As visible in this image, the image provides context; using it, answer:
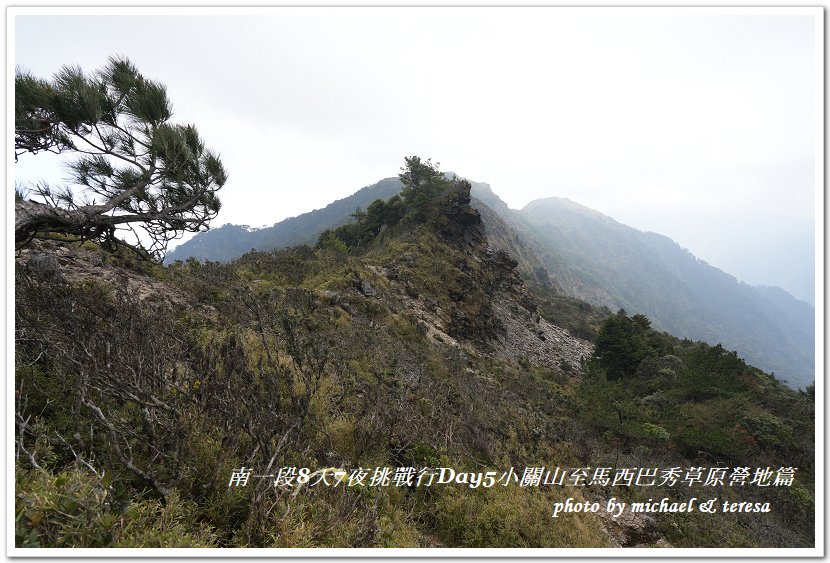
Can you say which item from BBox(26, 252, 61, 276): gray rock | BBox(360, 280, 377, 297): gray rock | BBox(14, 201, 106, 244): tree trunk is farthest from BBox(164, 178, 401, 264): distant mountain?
BBox(14, 201, 106, 244): tree trunk

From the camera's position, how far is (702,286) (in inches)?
7338

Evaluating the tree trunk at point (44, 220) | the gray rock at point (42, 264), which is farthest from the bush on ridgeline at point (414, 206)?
the tree trunk at point (44, 220)

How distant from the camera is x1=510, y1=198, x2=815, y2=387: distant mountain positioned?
119 m

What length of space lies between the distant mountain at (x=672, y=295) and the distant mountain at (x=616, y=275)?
0.48m

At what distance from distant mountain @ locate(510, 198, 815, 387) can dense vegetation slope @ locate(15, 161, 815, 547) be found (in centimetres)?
10012

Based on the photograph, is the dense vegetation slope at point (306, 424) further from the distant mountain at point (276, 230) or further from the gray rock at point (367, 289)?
the distant mountain at point (276, 230)

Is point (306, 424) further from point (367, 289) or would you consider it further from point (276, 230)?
point (276, 230)

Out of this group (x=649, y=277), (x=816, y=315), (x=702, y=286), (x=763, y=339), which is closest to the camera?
(x=816, y=315)

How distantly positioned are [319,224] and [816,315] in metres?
102

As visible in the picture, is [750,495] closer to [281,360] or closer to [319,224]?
[281,360]

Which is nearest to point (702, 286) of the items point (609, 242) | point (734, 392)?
point (609, 242)

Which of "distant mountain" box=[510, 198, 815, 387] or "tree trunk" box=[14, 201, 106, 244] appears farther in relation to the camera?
"distant mountain" box=[510, 198, 815, 387]

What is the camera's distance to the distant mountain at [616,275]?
93.9m

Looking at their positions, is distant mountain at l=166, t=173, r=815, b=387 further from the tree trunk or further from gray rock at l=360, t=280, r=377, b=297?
the tree trunk
